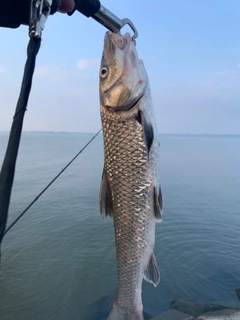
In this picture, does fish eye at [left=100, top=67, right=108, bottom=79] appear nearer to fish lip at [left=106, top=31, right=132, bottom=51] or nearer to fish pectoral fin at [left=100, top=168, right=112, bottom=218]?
fish lip at [left=106, top=31, right=132, bottom=51]

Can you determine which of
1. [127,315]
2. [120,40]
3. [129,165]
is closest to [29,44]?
[120,40]

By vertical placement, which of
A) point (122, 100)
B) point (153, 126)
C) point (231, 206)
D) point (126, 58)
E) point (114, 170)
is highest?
point (126, 58)

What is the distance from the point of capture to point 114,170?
2.44m

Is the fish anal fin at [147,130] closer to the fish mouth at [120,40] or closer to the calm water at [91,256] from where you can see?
the fish mouth at [120,40]

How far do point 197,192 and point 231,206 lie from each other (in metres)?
2.77

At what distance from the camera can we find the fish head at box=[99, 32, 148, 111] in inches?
91.9

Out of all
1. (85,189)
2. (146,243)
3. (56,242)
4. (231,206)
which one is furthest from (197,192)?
(146,243)

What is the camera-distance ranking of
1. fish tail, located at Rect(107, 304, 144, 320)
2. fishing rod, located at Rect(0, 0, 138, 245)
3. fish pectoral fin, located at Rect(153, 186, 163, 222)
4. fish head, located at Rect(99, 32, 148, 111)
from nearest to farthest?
fishing rod, located at Rect(0, 0, 138, 245) < fish head, located at Rect(99, 32, 148, 111) < fish pectoral fin, located at Rect(153, 186, 163, 222) < fish tail, located at Rect(107, 304, 144, 320)

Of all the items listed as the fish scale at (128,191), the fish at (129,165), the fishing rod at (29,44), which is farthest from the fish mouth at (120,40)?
the fish scale at (128,191)

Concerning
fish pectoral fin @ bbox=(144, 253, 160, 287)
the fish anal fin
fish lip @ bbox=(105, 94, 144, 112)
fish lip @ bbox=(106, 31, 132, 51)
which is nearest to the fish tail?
fish pectoral fin @ bbox=(144, 253, 160, 287)

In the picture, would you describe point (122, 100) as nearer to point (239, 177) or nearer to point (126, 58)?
point (126, 58)

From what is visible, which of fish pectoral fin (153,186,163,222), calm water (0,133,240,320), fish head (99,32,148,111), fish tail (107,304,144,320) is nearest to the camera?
fish head (99,32,148,111)

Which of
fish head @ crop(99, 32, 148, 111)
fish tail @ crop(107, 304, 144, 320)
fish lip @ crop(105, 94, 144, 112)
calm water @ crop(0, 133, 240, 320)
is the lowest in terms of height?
calm water @ crop(0, 133, 240, 320)

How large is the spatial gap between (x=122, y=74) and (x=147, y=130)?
22.3 inches
